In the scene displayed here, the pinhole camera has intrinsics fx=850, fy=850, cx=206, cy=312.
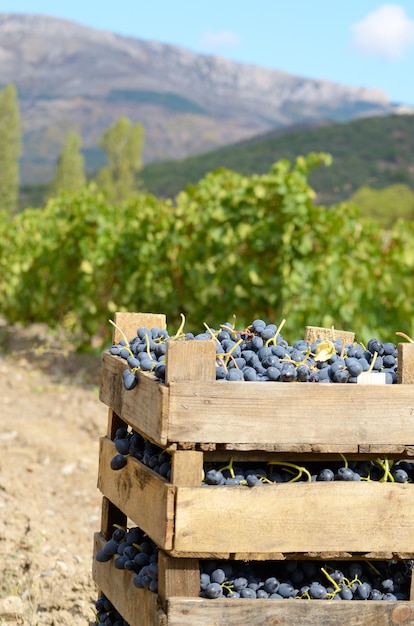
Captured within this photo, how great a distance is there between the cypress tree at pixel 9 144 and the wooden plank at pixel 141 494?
66277mm

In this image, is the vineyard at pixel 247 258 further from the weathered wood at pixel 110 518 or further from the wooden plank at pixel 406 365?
the wooden plank at pixel 406 365

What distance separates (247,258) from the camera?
8.45 m

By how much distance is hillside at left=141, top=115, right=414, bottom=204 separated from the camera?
7550 centimetres

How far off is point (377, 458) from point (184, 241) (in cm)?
702

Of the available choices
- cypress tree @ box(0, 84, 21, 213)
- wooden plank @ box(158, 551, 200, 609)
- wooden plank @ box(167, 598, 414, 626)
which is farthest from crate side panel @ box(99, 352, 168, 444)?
cypress tree @ box(0, 84, 21, 213)

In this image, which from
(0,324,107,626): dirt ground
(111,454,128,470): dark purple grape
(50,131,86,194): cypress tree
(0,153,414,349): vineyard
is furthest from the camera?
(50,131,86,194): cypress tree

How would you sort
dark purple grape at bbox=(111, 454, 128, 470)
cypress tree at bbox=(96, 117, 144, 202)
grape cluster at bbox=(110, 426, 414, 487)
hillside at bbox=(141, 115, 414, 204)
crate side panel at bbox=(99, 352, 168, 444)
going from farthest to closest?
1. hillside at bbox=(141, 115, 414, 204)
2. cypress tree at bbox=(96, 117, 144, 202)
3. dark purple grape at bbox=(111, 454, 128, 470)
4. grape cluster at bbox=(110, 426, 414, 487)
5. crate side panel at bbox=(99, 352, 168, 444)

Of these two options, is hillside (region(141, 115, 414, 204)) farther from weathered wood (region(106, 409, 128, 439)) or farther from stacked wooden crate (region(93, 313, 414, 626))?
stacked wooden crate (region(93, 313, 414, 626))

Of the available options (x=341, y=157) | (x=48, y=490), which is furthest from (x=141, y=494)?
(x=341, y=157)

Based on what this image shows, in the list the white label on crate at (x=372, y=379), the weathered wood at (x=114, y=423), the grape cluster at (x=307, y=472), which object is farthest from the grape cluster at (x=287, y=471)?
the weathered wood at (x=114, y=423)

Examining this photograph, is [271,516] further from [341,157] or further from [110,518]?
[341,157]

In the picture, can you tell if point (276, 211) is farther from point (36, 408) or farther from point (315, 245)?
point (36, 408)

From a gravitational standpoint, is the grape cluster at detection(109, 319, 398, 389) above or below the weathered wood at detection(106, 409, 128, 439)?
above

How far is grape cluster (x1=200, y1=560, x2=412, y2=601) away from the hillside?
69.2m
